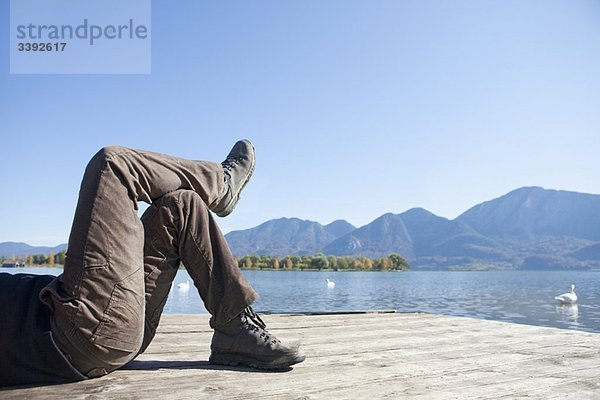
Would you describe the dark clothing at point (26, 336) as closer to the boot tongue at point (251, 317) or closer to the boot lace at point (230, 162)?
the boot tongue at point (251, 317)

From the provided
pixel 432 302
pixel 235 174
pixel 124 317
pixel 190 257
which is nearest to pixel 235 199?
pixel 235 174

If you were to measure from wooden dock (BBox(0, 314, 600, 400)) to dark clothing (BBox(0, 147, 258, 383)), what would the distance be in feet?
0.66

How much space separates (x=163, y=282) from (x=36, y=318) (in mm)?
477

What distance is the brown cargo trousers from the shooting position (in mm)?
1591

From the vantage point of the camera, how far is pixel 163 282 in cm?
195

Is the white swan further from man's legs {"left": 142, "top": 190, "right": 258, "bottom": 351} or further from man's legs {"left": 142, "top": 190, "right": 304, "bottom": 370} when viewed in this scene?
man's legs {"left": 142, "top": 190, "right": 258, "bottom": 351}

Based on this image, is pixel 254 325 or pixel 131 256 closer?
pixel 131 256

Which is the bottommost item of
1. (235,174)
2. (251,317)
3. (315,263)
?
(315,263)

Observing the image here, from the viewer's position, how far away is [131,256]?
167 cm

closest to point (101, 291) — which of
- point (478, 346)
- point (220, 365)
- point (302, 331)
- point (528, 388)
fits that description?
point (220, 365)

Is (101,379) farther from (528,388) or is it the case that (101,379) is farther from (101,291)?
Answer: (528,388)

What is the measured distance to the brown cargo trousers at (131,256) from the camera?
1.59 m

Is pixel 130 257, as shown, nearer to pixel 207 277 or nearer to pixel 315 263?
pixel 207 277

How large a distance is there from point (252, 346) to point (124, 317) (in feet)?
2.14
